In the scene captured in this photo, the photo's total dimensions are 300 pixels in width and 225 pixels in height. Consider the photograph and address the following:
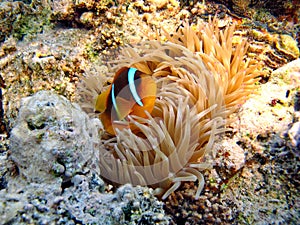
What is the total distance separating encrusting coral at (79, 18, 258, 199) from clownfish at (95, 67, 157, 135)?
0.10m

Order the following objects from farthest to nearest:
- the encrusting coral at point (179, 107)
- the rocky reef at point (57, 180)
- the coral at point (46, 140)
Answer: the encrusting coral at point (179, 107) → the coral at point (46, 140) → the rocky reef at point (57, 180)

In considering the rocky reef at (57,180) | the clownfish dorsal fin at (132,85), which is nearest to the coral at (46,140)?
the rocky reef at (57,180)

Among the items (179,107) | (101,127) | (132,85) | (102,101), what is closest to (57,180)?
(101,127)

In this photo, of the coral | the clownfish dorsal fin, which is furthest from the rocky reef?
the clownfish dorsal fin

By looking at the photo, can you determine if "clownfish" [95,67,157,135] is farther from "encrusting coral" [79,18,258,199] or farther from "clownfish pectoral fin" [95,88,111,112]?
"encrusting coral" [79,18,258,199]

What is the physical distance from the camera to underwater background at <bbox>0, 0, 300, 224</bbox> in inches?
50.5

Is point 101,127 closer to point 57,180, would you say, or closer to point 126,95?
point 126,95

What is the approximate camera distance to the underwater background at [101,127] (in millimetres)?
1283

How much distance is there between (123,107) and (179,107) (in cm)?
37

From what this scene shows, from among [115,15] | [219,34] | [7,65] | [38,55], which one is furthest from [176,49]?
[7,65]

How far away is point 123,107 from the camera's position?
1.73m

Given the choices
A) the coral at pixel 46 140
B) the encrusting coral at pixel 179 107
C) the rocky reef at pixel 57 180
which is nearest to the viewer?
the rocky reef at pixel 57 180

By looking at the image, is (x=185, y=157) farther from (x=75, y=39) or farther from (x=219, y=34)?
(x=75, y=39)

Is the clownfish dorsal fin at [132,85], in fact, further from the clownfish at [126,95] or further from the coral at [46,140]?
the coral at [46,140]
